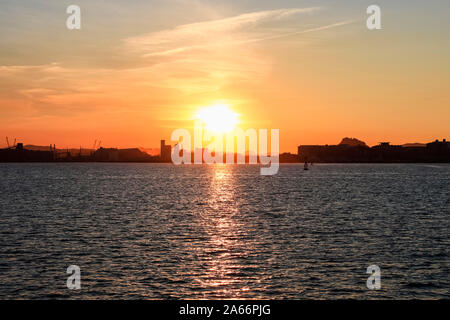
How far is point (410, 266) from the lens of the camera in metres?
37.0

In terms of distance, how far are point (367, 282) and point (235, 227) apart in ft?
104

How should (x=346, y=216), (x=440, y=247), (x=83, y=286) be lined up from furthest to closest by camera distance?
Answer: (x=346, y=216), (x=440, y=247), (x=83, y=286)

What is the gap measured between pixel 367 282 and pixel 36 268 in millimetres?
24201

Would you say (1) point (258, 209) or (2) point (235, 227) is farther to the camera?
(1) point (258, 209)

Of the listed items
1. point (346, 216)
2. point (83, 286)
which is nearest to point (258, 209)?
point (346, 216)
